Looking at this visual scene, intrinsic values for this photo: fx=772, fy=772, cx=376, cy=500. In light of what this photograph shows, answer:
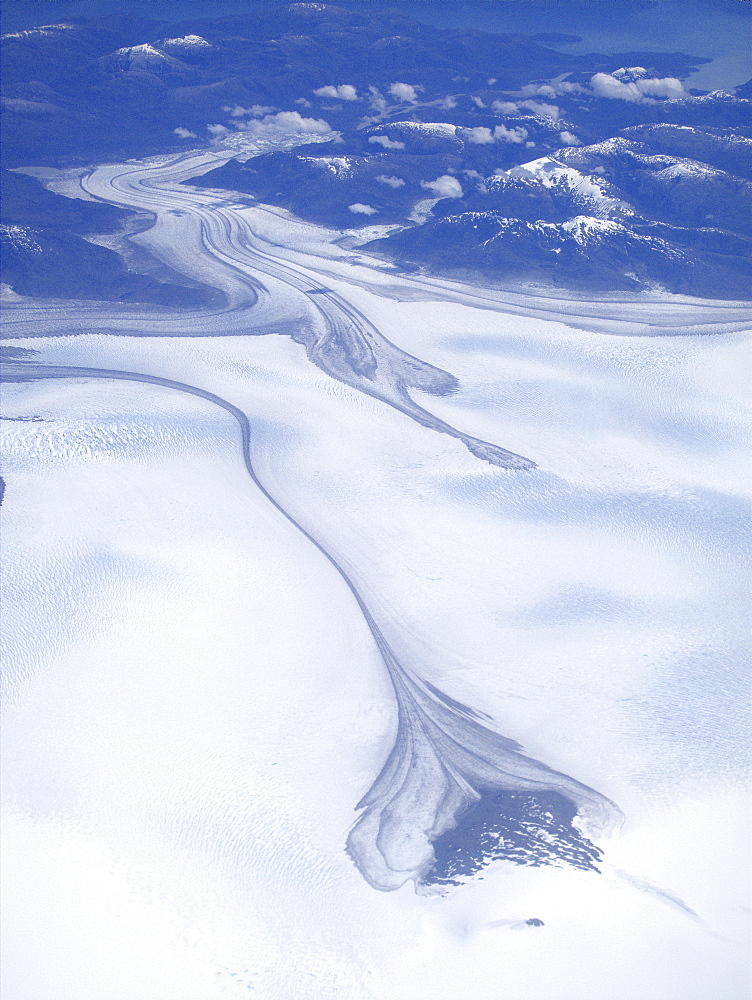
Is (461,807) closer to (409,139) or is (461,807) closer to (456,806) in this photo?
(456,806)

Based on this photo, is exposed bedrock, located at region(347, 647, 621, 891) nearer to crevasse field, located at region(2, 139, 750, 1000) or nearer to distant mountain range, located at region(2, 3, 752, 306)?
crevasse field, located at region(2, 139, 750, 1000)

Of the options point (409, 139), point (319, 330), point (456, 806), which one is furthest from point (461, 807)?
point (409, 139)

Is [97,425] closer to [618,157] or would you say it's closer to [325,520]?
[325,520]

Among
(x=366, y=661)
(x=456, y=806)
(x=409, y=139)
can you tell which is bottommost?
(x=456, y=806)

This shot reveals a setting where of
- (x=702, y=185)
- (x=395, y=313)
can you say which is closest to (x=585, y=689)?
(x=395, y=313)

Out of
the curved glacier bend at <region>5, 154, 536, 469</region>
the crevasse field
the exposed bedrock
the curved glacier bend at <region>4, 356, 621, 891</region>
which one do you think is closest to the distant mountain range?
the curved glacier bend at <region>5, 154, 536, 469</region>
